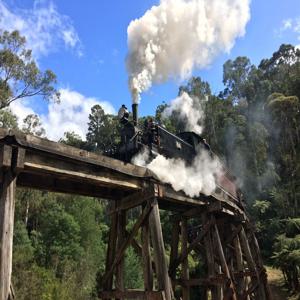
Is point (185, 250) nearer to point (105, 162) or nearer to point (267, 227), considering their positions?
point (105, 162)

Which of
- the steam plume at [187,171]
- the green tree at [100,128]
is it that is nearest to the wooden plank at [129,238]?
the steam plume at [187,171]

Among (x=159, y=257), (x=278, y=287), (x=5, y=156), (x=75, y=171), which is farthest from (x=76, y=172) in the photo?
(x=278, y=287)

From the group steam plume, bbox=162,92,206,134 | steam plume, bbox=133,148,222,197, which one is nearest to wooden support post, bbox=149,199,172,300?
steam plume, bbox=133,148,222,197

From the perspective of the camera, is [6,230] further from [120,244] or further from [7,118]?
[7,118]

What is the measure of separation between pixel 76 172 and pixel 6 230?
1.37m

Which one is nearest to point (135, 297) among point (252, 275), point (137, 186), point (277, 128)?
point (137, 186)

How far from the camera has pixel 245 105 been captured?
1854 inches

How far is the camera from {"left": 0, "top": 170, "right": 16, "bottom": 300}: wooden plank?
13.0 ft

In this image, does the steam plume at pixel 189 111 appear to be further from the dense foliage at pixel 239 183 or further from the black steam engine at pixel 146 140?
the black steam engine at pixel 146 140

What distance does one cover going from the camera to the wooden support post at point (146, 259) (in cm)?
596

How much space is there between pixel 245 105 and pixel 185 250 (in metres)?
40.7

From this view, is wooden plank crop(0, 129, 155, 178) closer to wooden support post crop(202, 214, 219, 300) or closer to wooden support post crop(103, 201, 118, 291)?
wooden support post crop(103, 201, 118, 291)

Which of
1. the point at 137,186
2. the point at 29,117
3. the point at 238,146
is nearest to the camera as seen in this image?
the point at 137,186

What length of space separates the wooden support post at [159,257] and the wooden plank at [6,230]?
8.28 feet
